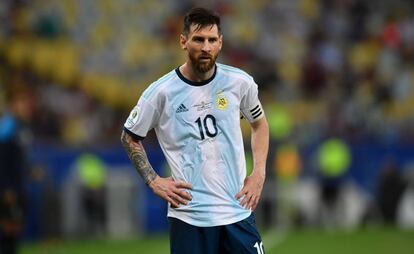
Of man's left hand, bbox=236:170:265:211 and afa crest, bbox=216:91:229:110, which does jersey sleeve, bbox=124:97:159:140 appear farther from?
man's left hand, bbox=236:170:265:211

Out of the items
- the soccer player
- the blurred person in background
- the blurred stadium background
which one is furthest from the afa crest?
the blurred stadium background

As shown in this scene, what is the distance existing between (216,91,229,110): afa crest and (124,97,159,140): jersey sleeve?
0.36 m

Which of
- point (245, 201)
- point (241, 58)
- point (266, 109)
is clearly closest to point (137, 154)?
point (245, 201)

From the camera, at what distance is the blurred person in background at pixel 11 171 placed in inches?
408

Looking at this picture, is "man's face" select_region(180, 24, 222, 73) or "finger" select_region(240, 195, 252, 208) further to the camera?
"finger" select_region(240, 195, 252, 208)


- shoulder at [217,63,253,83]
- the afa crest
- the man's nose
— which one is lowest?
the afa crest

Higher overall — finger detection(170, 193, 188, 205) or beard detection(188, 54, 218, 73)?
beard detection(188, 54, 218, 73)

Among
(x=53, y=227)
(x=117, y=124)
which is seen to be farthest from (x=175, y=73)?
(x=117, y=124)

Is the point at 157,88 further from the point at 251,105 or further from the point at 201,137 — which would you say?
the point at 251,105

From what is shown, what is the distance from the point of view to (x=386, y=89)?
65.1 feet

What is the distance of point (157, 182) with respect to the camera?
618cm

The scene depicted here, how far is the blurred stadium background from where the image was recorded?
17203mm

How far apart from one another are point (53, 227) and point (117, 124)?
3521mm

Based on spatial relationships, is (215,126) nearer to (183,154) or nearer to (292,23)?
(183,154)
